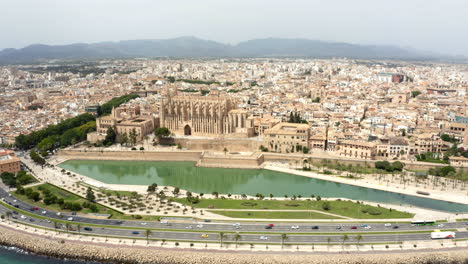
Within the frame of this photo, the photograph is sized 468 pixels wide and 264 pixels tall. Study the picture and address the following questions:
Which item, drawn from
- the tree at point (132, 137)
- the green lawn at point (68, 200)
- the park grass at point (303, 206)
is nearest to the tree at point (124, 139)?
the tree at point (132, 137)

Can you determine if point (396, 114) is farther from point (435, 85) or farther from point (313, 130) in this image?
point (435, 85)

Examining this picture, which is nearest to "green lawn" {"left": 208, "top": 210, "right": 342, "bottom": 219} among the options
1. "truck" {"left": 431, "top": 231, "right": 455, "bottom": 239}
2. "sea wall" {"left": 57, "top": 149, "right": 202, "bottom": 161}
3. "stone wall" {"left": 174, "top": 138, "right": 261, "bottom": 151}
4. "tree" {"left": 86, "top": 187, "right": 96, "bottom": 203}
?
"truck" {"left": 431, "top": 231, "right": 455, "bottom": 239}

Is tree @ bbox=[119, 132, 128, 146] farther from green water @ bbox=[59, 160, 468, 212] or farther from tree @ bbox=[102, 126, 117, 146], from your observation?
green water @ bbox=[59, 160, 468, 212]

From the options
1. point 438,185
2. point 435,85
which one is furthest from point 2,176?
point 435,85

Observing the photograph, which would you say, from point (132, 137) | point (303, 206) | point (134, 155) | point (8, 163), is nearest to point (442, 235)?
point (303, 206)

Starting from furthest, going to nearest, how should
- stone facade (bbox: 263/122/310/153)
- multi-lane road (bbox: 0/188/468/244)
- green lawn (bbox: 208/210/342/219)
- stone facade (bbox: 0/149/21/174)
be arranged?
stone facade (bbox: 263/122/310/153), stone facade (bbox: 0/149/21/174), green lawn (bbox: 208/210/342/219), multi-lane road (bbox: 0/188/468/244)
